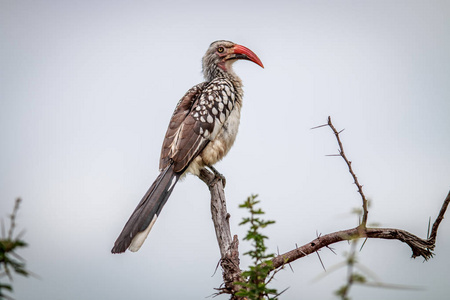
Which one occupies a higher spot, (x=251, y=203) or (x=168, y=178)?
(x=168, y=178)

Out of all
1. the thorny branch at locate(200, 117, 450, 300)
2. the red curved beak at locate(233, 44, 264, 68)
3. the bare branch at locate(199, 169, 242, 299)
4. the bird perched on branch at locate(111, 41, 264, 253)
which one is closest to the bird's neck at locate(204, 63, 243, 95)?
the bird perched on branch at locate(111, 41, 264, 253)

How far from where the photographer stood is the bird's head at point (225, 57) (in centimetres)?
546

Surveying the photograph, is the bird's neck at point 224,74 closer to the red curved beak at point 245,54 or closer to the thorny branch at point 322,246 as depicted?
the red curved beak at point 245,54

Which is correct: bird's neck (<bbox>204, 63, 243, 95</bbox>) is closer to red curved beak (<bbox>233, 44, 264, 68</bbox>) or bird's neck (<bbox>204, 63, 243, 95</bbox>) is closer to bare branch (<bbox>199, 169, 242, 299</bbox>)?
red curved beak (<bbox>233, 44, 264, 68</bbox>)

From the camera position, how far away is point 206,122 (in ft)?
14.0

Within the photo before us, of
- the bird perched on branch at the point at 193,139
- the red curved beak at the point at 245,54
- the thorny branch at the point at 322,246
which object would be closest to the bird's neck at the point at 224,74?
the bird perched on branch at the point at 193,139

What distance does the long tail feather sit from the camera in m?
3.04

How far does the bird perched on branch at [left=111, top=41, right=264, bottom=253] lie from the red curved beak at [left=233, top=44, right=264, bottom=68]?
1 cm

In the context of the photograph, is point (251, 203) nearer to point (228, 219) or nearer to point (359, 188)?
point (359, 188)

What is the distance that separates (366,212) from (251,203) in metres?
0.99

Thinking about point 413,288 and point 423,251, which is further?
point 423,251

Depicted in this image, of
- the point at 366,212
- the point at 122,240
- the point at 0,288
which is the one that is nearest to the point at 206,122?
the point at 122,240

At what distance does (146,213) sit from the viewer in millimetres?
3311

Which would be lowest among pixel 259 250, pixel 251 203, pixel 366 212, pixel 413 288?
pixel 413 288
